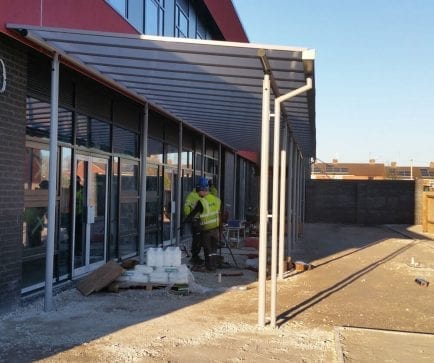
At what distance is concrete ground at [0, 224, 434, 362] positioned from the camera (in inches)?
222

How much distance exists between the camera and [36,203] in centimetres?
799

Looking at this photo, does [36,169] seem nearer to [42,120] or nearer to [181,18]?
[42,120]

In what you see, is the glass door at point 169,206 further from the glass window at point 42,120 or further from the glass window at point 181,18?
the glass window at point 42,120

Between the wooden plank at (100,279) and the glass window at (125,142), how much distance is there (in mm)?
2857

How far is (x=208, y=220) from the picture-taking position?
1105cm

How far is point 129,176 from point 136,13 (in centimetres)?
317

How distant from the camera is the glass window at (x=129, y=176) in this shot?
11.2 meters

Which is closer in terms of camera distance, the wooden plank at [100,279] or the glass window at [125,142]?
the wooden plank at [100,279]

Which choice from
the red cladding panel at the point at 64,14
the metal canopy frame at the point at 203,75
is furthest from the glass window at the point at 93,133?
the red cladding panel at the point at 64,14

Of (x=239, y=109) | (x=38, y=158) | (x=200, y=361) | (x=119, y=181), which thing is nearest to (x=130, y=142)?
(x=119, y=181)

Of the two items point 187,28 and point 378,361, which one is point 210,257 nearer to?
point 378,361

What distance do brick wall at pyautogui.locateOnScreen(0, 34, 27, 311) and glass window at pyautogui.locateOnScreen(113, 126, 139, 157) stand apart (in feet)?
11.9

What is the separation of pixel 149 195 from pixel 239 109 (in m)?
3.61

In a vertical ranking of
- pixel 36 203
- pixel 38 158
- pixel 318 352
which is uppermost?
pixel 38 158
